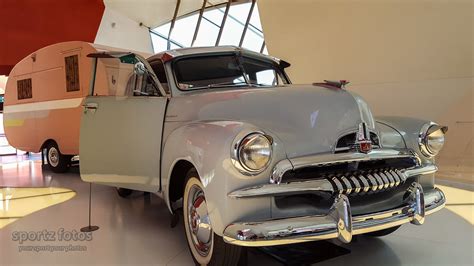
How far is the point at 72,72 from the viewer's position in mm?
6004

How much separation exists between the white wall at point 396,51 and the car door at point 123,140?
14.0 feet

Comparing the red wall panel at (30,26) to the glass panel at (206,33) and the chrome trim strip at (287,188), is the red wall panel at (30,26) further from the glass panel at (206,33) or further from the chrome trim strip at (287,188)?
the chrome trim strip at (287,188)

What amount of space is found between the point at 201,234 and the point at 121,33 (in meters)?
13.1

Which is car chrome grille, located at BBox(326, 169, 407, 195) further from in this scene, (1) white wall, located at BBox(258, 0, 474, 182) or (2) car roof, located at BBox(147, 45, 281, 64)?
(1) white wall, located at BBox(258, 0, 474, 182)

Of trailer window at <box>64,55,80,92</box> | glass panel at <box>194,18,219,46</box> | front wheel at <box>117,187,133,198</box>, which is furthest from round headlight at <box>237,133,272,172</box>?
glass panel at <box>194,18,219,46</box>

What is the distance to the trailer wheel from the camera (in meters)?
6.55

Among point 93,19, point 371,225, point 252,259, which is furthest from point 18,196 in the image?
point 93,19

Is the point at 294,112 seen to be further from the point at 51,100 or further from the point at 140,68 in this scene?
the point at 51,100

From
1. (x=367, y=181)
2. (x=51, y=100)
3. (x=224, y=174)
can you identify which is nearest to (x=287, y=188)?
(x=224, y=174)

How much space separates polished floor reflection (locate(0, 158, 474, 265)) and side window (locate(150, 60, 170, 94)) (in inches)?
47.5

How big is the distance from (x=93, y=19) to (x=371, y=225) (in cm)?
1162

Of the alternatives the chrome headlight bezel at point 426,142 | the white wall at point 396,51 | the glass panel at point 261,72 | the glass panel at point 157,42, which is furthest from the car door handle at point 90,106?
the glass panel at point 157,42

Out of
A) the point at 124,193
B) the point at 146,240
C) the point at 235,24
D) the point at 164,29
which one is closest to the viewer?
the point at 146,240

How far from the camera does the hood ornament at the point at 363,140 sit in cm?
212
